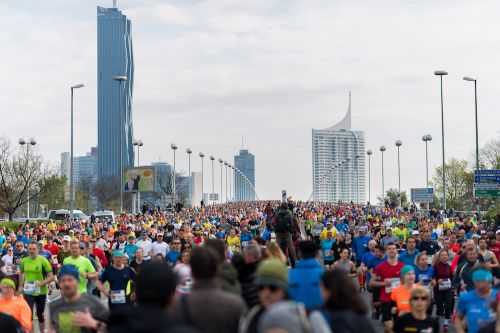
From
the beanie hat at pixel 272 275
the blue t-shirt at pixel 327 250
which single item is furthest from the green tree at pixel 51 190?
the beanie hat at pixel 272 275

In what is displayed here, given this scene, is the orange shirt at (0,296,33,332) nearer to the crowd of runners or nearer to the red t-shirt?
the crowd of runners

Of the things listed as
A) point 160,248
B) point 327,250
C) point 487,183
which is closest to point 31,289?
point 160,248

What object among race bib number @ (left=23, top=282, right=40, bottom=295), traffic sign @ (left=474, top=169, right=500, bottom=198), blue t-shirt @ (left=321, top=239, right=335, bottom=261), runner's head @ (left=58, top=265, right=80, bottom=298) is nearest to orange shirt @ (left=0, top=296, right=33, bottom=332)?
Answer: runner's head @ (left=58, top=265, right=80, bottom=298)

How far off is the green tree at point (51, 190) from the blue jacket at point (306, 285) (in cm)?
6359

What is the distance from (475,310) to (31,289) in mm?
7808

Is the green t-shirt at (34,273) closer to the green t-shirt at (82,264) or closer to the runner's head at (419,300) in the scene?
the green t-shirt at (82,264)

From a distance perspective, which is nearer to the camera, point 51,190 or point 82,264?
point 82,264

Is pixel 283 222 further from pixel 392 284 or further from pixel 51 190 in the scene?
pixel 51 190

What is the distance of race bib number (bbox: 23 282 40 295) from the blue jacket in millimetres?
6682

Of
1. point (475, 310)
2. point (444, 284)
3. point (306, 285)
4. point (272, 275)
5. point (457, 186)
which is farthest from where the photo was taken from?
point (457, 186)

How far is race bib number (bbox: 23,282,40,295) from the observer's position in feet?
48.8

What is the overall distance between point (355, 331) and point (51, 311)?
343 cm

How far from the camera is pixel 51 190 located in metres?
75.7

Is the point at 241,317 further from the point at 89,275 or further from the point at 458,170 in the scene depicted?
the point at 458,170
